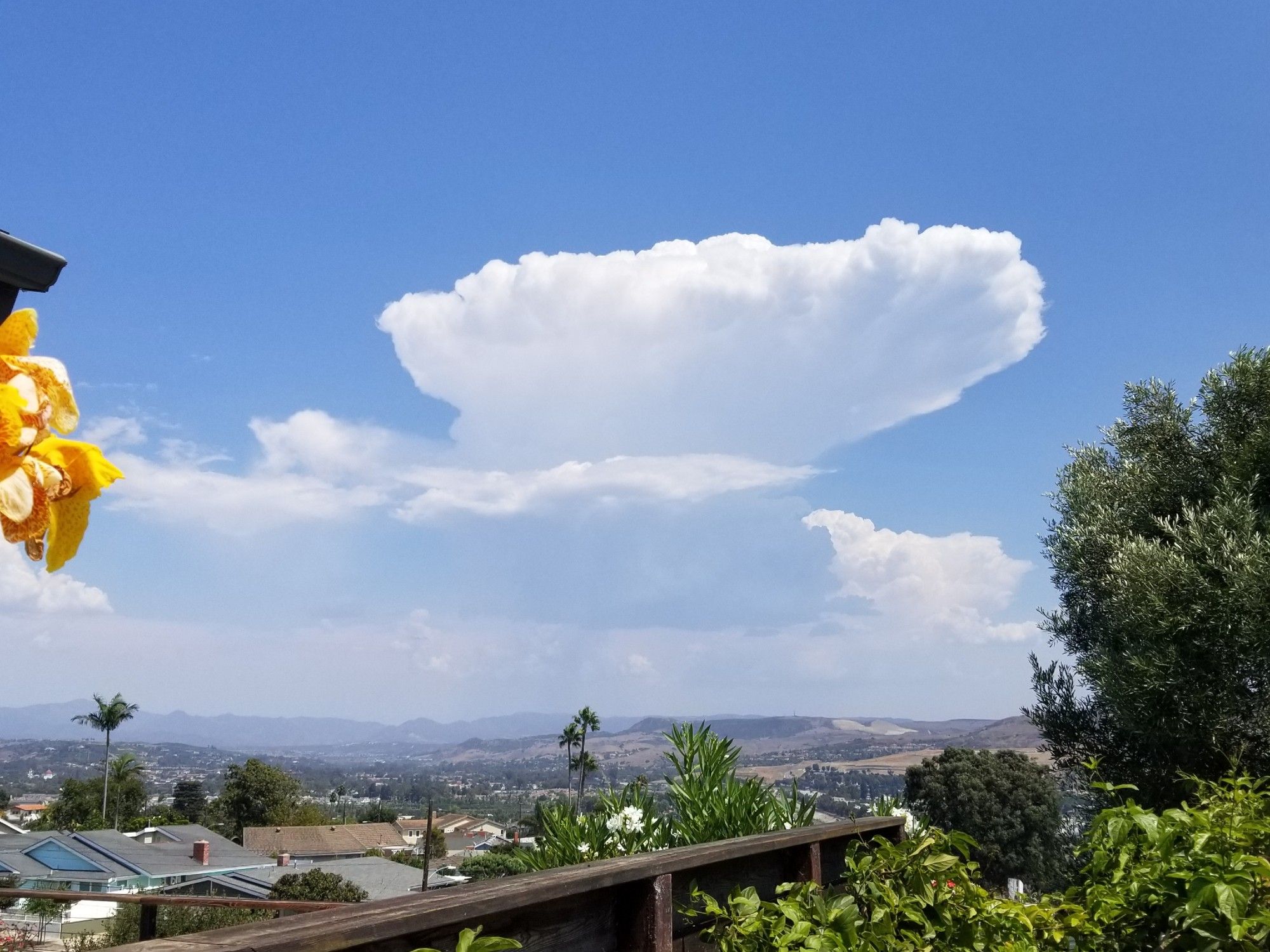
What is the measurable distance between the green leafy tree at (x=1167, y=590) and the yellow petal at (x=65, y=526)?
26.2 feet

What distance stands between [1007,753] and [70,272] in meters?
41.4

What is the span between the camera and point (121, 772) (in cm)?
6962

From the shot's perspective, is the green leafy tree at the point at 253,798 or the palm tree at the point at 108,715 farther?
the green leafy tree at the point at 253,798

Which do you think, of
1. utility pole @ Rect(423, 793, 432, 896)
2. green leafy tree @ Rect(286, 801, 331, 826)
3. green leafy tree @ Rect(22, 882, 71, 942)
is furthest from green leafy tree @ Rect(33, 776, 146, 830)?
utility pole @ Rect(423, 793, 432, 896)

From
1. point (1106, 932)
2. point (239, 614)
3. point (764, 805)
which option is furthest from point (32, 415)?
point (239, 614)

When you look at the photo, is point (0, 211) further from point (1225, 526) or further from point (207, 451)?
point (207, 451)

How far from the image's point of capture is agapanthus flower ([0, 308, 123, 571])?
45 cm

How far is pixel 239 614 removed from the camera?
37531mm

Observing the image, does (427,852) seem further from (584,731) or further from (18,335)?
(584,731)

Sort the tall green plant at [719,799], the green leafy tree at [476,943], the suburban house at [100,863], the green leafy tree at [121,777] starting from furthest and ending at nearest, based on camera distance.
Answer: the green leafy tree at [121,777], the suburban house at [100,863], the tall green plant at [719,799], the green leafy tree at [476,943]

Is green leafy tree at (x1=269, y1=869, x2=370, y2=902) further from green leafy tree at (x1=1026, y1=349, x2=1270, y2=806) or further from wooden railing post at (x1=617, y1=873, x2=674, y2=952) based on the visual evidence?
wooden railing post at (x1=617, y1=873, x2=674, y2=952)

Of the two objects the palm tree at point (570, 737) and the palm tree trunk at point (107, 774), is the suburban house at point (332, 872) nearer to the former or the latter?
the palm tree at point (570, 737)

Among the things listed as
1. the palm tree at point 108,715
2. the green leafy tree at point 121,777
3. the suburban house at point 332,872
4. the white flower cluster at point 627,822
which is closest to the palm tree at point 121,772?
the green leafy tree at point 121,777

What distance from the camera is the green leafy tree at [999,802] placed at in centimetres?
3459
